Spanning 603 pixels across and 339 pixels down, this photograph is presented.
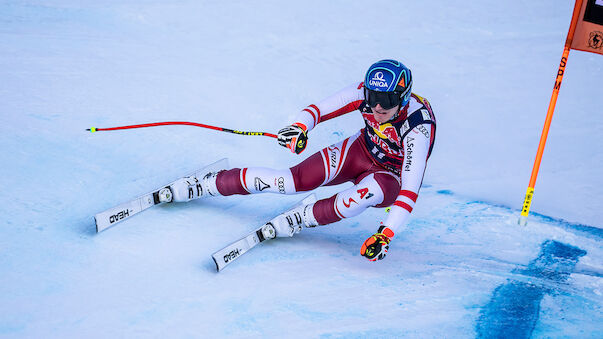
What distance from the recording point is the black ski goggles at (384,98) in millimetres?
3232

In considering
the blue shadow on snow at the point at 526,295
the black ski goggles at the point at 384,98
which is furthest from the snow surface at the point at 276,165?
the black ski goggles at the point at 384,98

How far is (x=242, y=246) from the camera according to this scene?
3.54 meters

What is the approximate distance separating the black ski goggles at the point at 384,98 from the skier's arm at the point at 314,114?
0.27m

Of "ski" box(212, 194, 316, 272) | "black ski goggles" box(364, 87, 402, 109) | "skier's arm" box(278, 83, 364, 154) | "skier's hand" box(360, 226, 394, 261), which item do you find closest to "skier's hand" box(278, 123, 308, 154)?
"skier's arm" box(278, 83, 364, 154)

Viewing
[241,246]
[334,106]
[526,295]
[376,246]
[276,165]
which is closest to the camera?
[376,246]

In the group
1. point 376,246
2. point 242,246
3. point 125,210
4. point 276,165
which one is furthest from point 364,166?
point 125,210

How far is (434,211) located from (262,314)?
Answer: 80.5 inches

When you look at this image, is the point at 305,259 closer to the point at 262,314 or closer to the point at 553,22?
the point at 262,314

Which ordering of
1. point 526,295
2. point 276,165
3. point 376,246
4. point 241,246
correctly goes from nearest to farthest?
point 376,246 → point 526,295 → point 241,246 → point 276,165

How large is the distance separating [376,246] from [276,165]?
194 centimetres

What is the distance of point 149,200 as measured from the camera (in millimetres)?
3916

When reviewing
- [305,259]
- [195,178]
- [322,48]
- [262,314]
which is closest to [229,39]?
[322,48]

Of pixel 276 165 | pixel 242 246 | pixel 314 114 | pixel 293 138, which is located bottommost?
pixel 242 246

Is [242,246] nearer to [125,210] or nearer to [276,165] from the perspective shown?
[125,210]
